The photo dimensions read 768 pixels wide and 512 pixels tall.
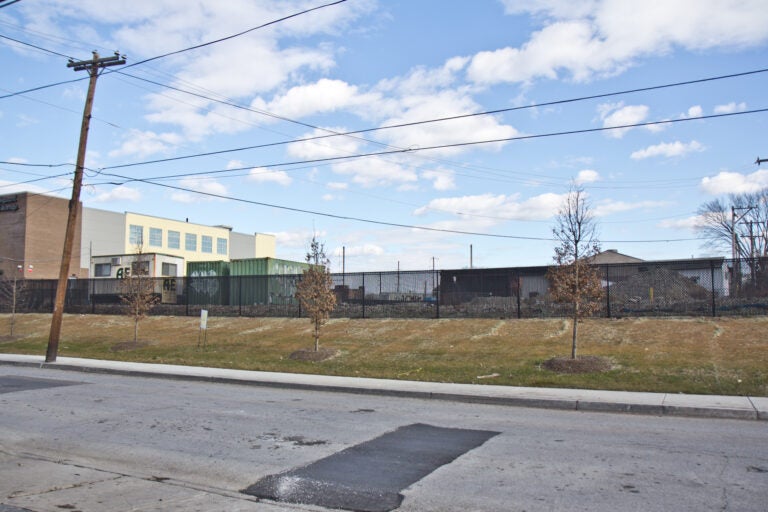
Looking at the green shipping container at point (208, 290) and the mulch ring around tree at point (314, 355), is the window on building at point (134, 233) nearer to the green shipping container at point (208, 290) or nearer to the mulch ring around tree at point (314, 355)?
the green shipping container at point (208, 290)

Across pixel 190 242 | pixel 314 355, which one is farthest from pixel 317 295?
pixel 190 242

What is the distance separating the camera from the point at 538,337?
64.0ft

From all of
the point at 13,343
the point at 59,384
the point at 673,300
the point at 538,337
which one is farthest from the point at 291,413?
the point at 13,343

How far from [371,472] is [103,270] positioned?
43.6 meters

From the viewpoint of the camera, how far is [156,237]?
80250mm

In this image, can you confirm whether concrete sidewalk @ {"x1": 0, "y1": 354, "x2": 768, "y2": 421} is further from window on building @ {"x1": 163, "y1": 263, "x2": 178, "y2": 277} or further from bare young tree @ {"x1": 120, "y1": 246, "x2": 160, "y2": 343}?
window on building @ {"x1": 163, "y1": 263, "x2": 178, "y2": 277}

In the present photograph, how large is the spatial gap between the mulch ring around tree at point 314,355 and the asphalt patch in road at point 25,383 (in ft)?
21.4

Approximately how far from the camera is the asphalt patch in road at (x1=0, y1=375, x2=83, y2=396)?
13836mm

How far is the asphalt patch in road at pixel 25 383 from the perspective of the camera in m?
13.8

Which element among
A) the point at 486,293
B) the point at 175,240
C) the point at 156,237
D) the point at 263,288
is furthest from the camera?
the point at 175,240

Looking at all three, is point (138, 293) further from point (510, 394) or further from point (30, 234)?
point (30, 234)

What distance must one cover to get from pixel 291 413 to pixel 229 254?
85.7m

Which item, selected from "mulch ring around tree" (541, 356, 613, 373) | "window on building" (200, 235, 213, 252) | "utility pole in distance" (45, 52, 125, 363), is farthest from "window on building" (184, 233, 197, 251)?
"mulch ring around tree" (541, 356, 613, 373)

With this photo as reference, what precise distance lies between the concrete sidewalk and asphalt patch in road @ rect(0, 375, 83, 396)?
2.22m
